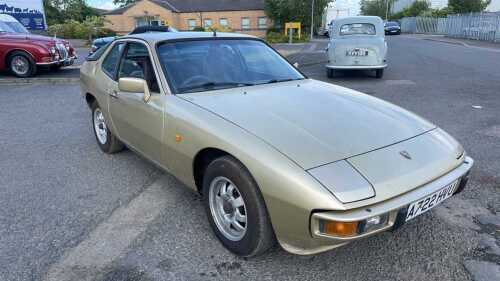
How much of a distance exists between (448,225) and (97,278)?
8.62 ft

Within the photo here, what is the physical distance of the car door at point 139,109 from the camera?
3088 millimetres

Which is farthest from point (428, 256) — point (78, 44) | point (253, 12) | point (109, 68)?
point (253, 12)

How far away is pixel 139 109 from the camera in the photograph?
3291mm

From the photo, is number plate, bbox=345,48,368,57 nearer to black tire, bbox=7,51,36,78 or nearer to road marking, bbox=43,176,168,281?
road marking, bbox=43,176,168,281

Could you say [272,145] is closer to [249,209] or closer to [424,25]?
[249,209]

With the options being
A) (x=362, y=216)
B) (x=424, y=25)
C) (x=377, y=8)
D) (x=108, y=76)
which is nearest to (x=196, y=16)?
(x=424, y=25)

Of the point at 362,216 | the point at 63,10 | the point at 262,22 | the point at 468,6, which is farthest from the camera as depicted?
the point at 63,10

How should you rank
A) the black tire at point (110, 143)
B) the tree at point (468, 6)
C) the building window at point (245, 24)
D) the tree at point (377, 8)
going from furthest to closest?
the tree at point (377, 8)
the building window at point (245, 24)
the tree at point (468, 6)
the black tire at point (110, 143)

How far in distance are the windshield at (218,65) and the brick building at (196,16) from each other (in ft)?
142

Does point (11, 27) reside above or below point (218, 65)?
above

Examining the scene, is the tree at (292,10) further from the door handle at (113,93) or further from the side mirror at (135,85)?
the side mirror at (135,85)

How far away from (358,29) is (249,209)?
986 cm

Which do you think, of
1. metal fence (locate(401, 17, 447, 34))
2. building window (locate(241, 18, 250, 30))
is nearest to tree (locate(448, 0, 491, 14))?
metal fence (locate(401, 17, 447, 34))

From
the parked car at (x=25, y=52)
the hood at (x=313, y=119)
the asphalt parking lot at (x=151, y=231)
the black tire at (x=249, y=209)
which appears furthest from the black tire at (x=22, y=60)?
the black tire at (x=249, y=209)
